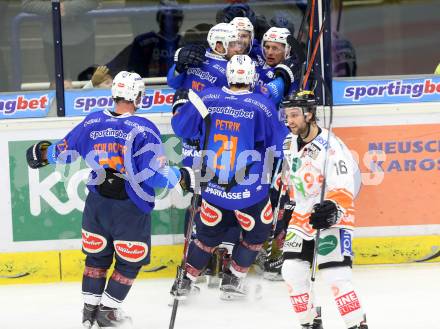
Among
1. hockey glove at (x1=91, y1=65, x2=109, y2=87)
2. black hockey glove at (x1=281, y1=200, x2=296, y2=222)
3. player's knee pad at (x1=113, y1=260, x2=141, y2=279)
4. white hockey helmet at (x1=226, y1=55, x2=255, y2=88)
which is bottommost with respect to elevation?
black hockey glove at (x1=281, y1=200, x2=296, y2=222)

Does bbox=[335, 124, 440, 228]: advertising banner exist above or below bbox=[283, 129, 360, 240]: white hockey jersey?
below

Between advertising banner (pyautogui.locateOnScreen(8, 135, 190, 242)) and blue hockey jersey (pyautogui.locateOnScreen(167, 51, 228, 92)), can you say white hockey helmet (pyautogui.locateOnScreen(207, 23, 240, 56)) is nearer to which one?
blue hockey jersey (pyautogui.locateOnScreen(167, 51, 228, 92))

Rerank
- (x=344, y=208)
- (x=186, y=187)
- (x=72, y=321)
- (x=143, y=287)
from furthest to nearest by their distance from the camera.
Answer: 1. (x=143, y=287)
2. (x=72, y=321)
3. (x=186, y=187)
4. (x=344, y=208)

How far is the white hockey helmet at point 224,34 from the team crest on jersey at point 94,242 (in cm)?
153

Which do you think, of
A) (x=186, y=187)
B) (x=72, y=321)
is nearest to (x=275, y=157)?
(x=186, y=187)

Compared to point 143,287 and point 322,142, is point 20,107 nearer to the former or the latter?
point 143,287

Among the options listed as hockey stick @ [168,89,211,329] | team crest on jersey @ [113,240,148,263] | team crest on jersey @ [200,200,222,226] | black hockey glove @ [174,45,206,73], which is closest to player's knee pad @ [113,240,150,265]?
team crest on jersey @ [113,240,148,263]

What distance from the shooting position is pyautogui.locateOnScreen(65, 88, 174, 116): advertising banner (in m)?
7.07

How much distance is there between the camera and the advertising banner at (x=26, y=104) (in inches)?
276

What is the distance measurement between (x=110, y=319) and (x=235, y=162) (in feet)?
3.77

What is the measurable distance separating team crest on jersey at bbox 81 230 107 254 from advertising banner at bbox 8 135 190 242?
1.18 m

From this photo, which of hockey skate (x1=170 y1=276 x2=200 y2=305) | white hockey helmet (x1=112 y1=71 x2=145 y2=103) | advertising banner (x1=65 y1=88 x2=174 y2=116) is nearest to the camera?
white hockey helmet (x1=112 y1=71 x2=145 y2=103)

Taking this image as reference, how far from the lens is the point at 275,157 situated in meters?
6.59

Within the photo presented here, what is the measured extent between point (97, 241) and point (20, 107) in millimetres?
1497
